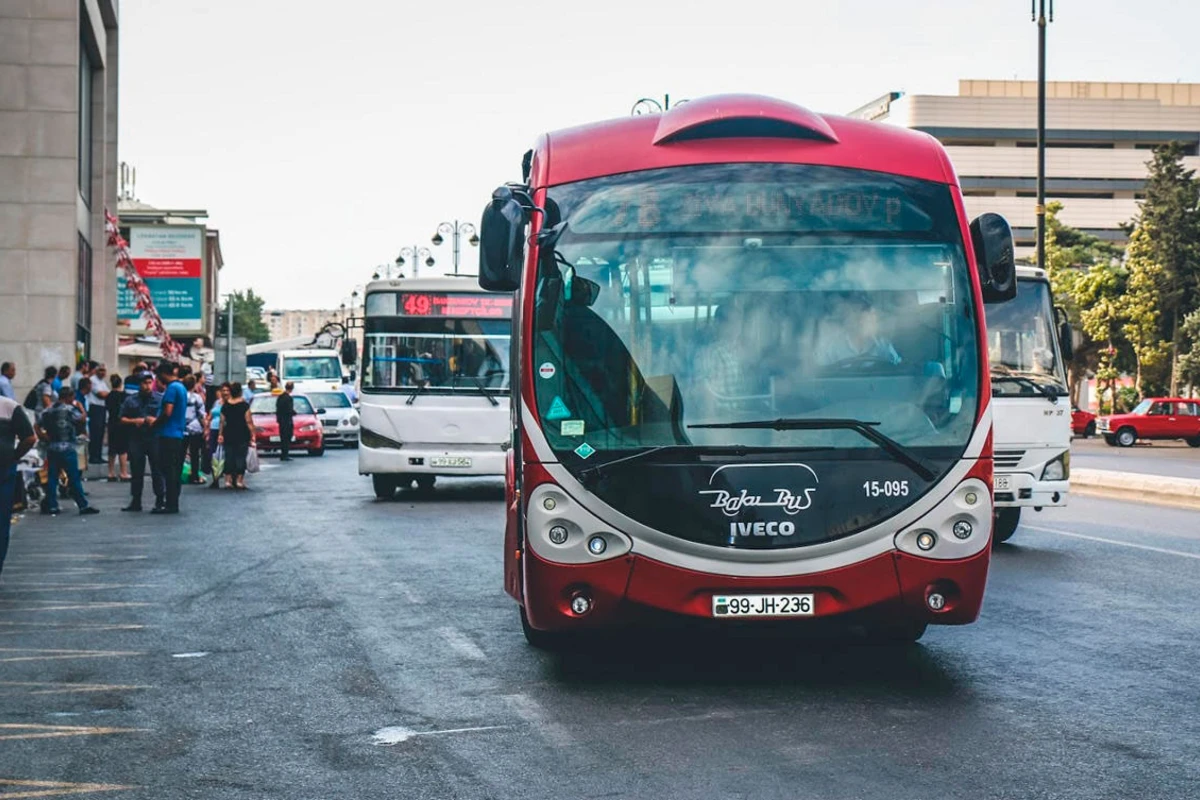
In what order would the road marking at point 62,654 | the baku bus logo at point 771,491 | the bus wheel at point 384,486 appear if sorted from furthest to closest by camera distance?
the bus wheel at point 384,486
the road marking at point 62,654
the baku bus logo at point 771,491

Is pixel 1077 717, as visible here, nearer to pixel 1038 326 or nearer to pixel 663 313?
pixel 663 313

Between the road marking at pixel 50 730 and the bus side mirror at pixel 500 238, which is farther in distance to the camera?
the bus side mirror at pixel 500 238

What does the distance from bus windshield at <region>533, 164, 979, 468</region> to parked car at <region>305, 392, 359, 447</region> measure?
38.1m

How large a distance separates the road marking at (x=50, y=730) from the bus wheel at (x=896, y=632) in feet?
11.9

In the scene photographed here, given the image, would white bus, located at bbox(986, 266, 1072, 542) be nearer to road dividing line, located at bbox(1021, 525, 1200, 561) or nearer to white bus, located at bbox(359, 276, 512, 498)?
road dividing line, located at bbox(1021, 525, 1200, 561)

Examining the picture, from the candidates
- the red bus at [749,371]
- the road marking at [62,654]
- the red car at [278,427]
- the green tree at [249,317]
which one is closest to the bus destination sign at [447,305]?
the road marking at [62,654]

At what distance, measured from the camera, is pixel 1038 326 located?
52.3 ft

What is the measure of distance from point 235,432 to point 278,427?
507 inches

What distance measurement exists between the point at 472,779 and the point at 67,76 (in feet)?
109

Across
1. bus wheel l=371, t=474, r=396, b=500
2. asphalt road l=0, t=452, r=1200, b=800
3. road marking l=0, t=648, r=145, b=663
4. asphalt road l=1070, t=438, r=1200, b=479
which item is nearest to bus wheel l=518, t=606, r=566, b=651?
asphalt road l=0, t=452, r=1200, b=800

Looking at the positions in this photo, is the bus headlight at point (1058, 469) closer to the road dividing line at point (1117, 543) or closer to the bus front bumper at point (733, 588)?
the road dividing line at point (1117, 543)

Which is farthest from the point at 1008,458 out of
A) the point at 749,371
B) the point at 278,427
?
the point at 278,427

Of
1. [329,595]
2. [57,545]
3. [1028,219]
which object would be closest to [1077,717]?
[329,595]

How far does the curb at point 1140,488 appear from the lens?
23.4 meters
